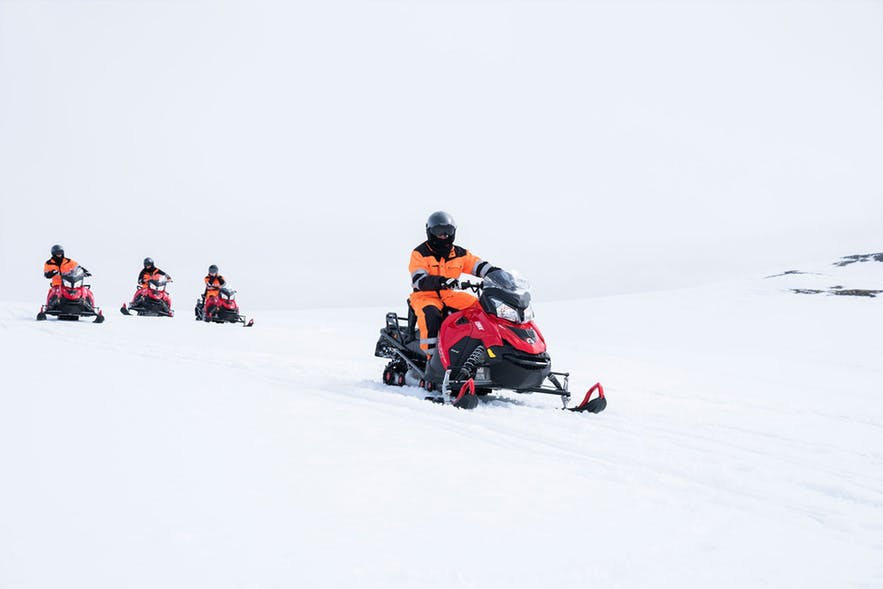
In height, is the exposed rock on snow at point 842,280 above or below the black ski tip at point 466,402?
above

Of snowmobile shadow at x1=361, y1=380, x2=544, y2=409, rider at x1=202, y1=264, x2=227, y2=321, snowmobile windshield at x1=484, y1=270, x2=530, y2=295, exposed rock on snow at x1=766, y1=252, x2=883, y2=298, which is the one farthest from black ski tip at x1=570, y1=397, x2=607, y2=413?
exposed rock on snow at x1=766, y1=252, x2=883, y2=298

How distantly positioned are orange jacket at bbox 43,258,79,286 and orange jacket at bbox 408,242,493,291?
12.1 m

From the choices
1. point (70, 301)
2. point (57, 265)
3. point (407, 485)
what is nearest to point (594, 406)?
point (407, 485)

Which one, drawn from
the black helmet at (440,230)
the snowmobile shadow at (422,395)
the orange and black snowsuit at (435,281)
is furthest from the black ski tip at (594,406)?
the black helmet at (440,230)

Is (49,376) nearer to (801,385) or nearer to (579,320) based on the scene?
(801,385)

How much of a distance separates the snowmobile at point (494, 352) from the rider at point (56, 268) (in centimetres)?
1248

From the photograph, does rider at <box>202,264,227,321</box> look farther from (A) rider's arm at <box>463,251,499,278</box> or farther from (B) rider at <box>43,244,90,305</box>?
(A) rider's arm at <box>463,251,499,278</box>

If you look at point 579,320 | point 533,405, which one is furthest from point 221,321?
point 533,405

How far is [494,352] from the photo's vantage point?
627cm

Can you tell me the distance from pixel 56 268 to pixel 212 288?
4.27 m

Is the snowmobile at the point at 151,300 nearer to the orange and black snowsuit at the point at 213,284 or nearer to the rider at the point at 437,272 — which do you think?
the orange and black snowsuit at the point at 213,284

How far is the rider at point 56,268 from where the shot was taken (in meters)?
15.9

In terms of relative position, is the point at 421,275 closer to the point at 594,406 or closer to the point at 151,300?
the point at 594,406

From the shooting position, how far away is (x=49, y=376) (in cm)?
616
